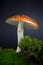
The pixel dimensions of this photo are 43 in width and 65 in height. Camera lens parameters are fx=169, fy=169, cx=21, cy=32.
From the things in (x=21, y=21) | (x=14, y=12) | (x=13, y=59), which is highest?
(x=14, y=12)

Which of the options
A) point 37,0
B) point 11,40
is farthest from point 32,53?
point 37,0

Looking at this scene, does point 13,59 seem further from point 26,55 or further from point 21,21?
point 21,21

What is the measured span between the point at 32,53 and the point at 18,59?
8 cm

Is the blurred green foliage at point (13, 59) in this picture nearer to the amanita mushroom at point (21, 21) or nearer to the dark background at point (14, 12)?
the amanita mushroom at point (21, 21)

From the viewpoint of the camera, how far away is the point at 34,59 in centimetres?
76

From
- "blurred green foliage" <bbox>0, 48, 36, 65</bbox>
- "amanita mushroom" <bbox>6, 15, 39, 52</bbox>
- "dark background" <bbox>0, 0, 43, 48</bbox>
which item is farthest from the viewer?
"dark background" <bbox>0, 0, 43, 48</bbox>

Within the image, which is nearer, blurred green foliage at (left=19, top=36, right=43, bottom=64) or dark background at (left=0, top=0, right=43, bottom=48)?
blurred green foliage at (left=19, top=36, right=43, bottom=64)

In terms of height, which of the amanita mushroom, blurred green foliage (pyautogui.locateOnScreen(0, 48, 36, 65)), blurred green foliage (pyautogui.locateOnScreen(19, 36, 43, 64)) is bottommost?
blurred green foliage (pyautogui.locateOnScreen(0, 48, 36, 65))

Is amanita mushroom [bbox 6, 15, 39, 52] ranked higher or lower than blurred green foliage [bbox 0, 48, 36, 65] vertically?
higher

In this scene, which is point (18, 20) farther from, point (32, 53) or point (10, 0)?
point (10, 0)

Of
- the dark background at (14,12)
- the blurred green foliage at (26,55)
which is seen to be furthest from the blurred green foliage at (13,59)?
the dark background at (14,12)

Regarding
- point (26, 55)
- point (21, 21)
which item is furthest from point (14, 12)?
point (26, 55)

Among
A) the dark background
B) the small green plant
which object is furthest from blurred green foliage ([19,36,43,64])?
the dark background

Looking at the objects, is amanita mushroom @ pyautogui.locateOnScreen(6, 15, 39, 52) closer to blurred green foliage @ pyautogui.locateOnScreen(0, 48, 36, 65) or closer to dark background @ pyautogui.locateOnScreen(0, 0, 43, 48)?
blurred green foliage @ pyautogui.locateOnScreen(0, 48, 36, 65)
